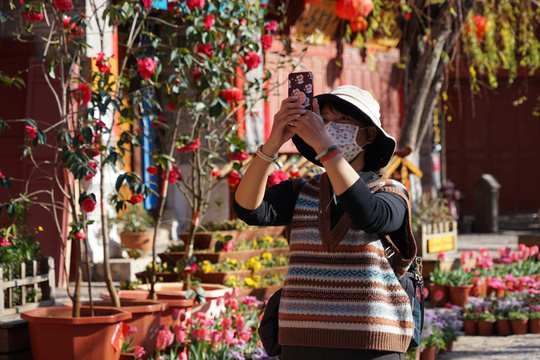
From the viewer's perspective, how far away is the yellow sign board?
31.7 ft

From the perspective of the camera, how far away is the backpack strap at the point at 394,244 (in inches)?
96.6

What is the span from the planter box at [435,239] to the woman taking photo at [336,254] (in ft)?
22.8

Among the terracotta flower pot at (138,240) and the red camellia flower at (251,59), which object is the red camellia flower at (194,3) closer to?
the red camellia flower at (251,59)

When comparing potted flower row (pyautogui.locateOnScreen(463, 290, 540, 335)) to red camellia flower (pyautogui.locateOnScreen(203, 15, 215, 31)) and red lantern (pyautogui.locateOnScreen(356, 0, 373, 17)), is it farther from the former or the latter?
red lantern (pyautogui.locateOnScreen(356, 0, 373, 17))

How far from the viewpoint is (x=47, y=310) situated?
4707mm

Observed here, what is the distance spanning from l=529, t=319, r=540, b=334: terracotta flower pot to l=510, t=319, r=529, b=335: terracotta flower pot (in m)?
0.07

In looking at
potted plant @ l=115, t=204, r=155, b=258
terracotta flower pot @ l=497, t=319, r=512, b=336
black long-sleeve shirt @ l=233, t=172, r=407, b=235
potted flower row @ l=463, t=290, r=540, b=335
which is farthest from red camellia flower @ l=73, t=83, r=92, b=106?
potted plant @ l=115, t=204, r=155, b=258

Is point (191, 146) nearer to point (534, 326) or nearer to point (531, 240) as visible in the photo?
point (534, 326)

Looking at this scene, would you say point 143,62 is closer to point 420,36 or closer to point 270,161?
point 270,161

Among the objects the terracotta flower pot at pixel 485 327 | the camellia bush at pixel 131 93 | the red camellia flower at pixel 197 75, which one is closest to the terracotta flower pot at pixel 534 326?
the terracotta flower pot at pixel 485 327

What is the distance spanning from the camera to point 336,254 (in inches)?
95.9

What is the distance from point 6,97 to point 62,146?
14.6ft

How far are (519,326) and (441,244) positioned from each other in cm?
319

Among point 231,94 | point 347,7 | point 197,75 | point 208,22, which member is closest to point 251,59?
point 231,94
